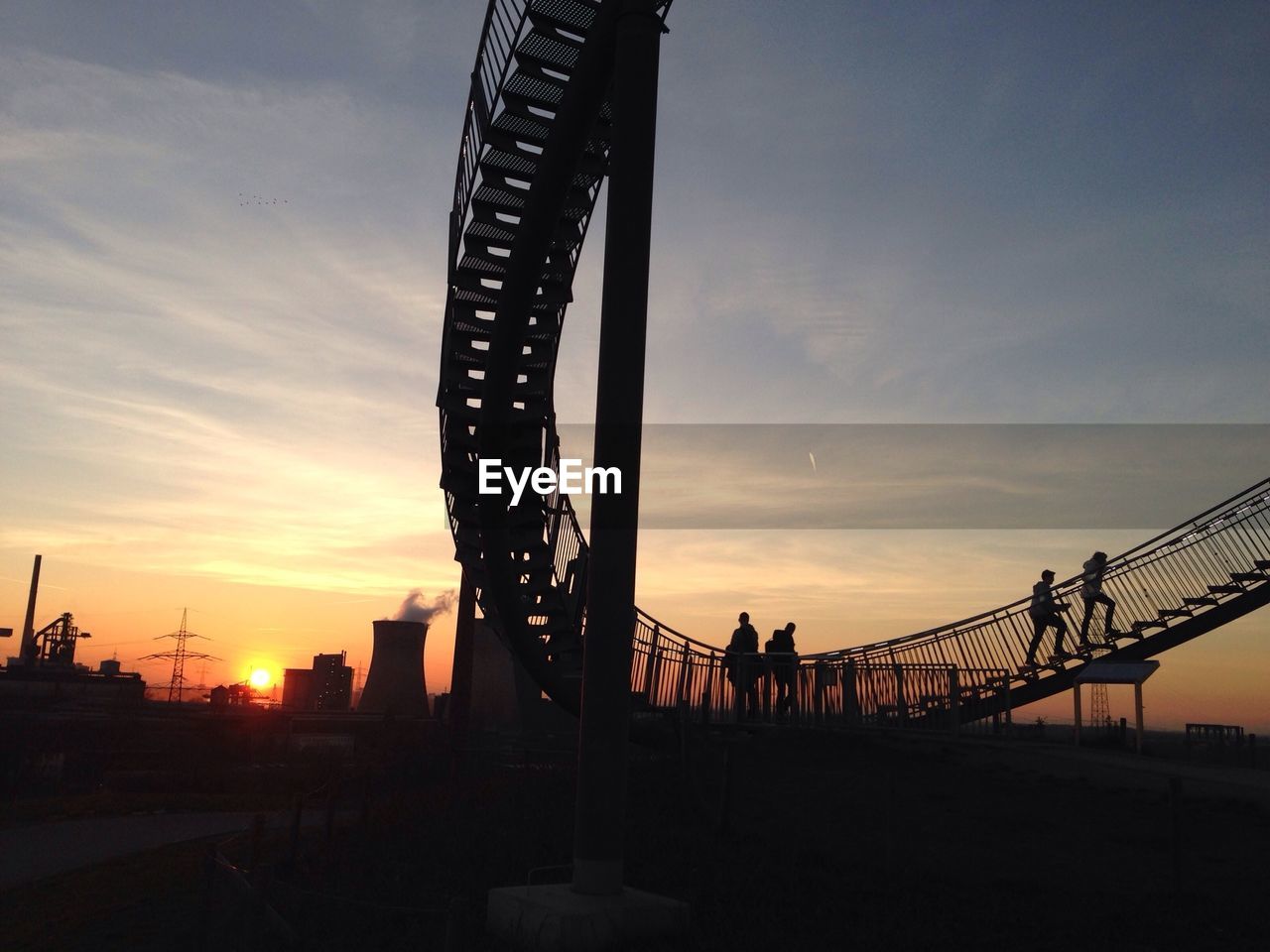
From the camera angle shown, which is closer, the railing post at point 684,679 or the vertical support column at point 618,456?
the vertical support column at point 618,456

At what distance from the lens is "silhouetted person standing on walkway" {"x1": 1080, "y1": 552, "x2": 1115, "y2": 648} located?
1739cm

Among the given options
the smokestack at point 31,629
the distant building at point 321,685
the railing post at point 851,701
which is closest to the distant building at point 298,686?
the distant building at point 321,685

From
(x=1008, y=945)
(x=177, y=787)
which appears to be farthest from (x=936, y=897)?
(x=177, y=787)

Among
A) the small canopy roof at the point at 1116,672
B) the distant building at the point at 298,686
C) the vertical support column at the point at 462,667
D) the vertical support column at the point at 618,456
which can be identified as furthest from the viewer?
the distant building at the point at 298,686

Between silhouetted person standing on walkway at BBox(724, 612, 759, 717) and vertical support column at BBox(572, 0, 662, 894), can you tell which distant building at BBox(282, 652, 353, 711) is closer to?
silhouetted person standing on walkway at BBox(724, 612, 759, 717)

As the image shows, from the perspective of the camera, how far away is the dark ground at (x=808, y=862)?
818 cm

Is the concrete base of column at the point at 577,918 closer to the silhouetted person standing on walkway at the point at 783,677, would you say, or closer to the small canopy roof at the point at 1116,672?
the small canopy roof at the point at 1116,672

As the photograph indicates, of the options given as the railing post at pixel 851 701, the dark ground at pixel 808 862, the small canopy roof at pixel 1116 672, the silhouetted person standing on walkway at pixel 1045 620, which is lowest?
the dark ground at pixel 808 862

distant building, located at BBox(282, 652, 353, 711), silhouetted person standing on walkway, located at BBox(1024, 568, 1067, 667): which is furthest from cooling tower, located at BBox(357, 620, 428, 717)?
silhouetted person standing on walkway, located at BBox(1024, 568, 1067, 667)

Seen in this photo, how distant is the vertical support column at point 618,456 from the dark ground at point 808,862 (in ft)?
3.65

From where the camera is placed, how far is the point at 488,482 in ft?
52.7

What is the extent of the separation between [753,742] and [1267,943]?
10409mm

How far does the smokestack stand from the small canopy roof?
65.2m

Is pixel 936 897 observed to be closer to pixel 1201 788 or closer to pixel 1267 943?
Result: pixel 1267 943
